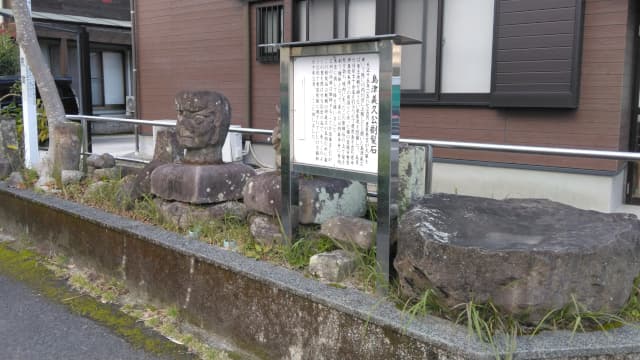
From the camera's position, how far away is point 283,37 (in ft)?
32.0

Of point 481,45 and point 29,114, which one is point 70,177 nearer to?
point 29,114

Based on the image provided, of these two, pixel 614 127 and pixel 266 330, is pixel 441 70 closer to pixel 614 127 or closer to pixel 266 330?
pixel 614 127

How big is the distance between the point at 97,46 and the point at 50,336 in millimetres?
16948

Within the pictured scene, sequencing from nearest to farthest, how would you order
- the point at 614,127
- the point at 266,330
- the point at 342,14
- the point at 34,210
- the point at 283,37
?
the point at 266,330 < the point at 34,210 < the point at 614,127 < the point at 342,14 < the point at 283,37

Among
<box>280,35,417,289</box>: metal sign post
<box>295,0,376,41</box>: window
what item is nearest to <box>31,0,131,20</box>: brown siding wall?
<box>295,0,376,41</box>: window

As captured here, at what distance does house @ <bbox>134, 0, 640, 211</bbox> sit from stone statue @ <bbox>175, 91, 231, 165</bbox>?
324 cm

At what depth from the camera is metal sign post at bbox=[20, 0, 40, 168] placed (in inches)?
297

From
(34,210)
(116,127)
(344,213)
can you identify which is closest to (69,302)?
(34,210)

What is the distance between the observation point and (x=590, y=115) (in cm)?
674

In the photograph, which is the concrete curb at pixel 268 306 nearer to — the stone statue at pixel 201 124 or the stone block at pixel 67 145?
the stone statue at pixel 201 124

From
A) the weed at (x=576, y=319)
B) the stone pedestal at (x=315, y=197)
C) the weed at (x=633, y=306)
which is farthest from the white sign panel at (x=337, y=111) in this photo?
the weed at (x=633, y=306)

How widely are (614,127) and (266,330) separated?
4986mm

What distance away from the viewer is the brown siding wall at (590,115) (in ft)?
21.3

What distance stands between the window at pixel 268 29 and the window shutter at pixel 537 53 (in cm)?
397
